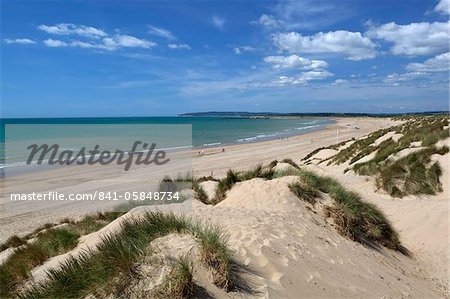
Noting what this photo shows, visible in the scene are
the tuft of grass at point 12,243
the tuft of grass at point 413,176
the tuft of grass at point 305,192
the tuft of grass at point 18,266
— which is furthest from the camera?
the tuft of grass at point 413,176

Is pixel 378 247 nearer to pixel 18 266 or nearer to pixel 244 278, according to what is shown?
pixel 244 278

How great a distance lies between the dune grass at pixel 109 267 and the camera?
3.79 meters

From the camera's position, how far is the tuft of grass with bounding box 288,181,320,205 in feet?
28.8

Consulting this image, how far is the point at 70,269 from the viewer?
14.0 ft

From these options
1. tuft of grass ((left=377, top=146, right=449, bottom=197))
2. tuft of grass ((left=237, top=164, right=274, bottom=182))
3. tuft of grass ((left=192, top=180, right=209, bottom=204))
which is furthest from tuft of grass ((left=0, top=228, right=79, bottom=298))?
tuft of grass ((left=377, top=146, right=449, bottom=197))

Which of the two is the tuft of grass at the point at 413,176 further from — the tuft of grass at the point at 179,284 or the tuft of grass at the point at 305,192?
the tuft of grass at the point at 179,284

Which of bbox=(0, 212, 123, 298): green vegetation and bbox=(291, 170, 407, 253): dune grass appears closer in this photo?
bbox=(0, 212, 123, 298): green vegetation

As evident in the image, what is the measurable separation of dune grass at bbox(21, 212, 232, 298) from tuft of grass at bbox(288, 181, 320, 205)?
441 cm

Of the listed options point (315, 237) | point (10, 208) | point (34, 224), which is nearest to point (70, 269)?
point (315, 237)

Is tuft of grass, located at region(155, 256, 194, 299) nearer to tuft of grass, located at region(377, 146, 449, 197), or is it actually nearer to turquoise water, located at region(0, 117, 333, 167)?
tuft of grass, located at region(377, 146, 449, 197)

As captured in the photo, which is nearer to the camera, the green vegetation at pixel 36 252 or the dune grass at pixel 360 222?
the green vegetation at pixel 36 252

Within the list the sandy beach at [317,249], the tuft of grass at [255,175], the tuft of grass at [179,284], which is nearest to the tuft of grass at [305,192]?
the sandy beach at [317,249]

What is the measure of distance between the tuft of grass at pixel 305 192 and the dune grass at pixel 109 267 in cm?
441

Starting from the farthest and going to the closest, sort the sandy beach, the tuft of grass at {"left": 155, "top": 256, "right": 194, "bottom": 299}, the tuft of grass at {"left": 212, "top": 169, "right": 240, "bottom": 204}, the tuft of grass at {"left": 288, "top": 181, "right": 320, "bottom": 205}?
the tuft of grass at {"left": 212, "top": 169, "right": 240, "bottom": 204}, the tuft of grass at {"left": 288, "top": 181, "right": 320, "bottom": 205}, the sandy beach, the tuft of grass at {"left": 155, "top": 256, "right": 194, "bottom": 299}
